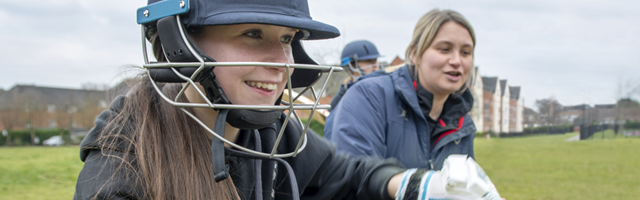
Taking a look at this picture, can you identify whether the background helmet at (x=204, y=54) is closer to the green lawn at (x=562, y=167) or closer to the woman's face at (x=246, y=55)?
the woman's face at (x=246, y=55)

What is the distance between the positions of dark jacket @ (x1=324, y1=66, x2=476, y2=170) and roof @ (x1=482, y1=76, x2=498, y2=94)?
4685 millimetres

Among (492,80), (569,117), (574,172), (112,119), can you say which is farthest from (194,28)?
(574,172)

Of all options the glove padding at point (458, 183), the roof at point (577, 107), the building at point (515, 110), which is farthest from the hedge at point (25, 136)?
the glove padding at point (458, 183)

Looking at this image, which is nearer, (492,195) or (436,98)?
(492,195)

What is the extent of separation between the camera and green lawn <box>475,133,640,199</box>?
26.8 feet

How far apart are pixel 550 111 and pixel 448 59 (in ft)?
14.0

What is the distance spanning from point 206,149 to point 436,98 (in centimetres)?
170

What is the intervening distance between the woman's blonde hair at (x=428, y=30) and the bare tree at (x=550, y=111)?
369cm

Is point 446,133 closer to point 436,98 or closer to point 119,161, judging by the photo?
point 436,98

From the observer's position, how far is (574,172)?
11.1m

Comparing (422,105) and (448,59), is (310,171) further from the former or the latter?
(448,59)

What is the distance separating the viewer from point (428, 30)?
2580 mm

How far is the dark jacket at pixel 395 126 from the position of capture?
7.73 ft

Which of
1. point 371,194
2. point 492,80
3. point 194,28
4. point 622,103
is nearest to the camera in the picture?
point 194,28
